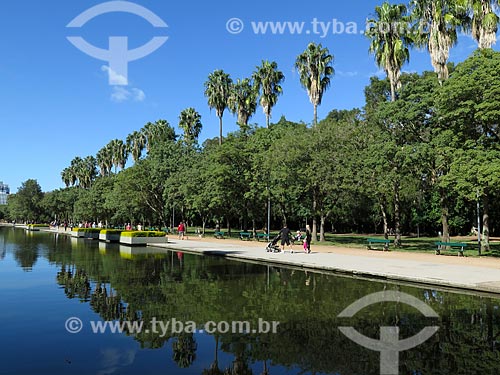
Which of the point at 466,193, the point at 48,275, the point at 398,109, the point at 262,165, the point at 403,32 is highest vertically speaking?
the point at 403,32

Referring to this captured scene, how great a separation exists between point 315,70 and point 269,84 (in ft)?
27.3

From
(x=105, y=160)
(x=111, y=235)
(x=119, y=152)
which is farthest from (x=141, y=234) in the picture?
(x=105, y=160)

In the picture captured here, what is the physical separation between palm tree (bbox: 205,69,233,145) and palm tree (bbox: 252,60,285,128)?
663 cm

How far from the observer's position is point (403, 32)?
3312 centimetres

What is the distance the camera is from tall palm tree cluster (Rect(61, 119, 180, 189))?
66.9 meters

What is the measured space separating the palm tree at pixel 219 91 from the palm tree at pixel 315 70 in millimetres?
14580

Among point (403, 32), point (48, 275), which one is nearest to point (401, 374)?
point (48, 275)

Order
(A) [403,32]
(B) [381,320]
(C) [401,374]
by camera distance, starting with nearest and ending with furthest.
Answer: (C) [401,374], (B) [381,320], (A) [403,32]

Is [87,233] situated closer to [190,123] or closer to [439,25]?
[190,123]

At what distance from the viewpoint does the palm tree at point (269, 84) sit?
163 ft

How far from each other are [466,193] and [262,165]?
19.0m

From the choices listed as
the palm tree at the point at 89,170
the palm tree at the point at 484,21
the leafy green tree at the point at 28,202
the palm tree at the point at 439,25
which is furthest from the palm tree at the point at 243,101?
the leafy green tree at the point at 28,202

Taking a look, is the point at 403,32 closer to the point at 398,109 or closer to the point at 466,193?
the point at 398,109

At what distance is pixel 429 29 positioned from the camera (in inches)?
1217
